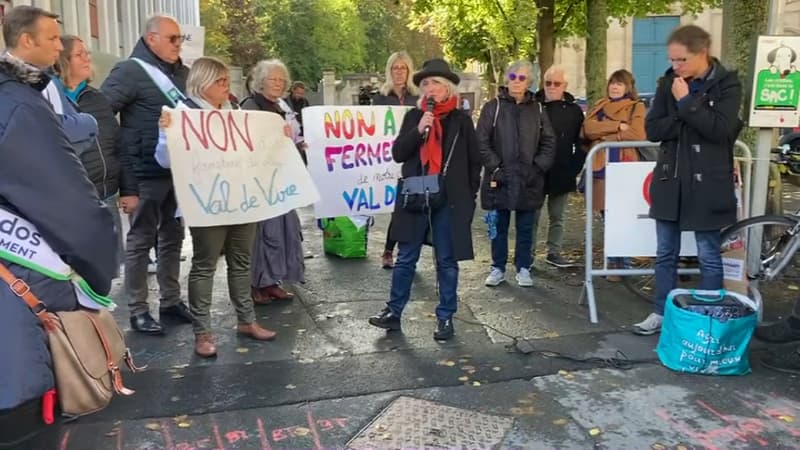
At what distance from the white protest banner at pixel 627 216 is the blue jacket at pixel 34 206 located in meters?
4.00

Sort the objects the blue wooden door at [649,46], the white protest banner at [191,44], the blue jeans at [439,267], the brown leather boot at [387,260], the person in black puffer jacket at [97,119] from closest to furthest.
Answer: the person in black puffer jacket at [97,119] → the blue jeans at [439,267] → the brown leather boot at [387,260] → the white protest banner at [191,44] → the blue wooden door at [649,46]

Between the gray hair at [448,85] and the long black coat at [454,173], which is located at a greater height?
the gray hair at [448,85]

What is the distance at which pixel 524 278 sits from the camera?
6.34m

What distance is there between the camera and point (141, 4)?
17016 mm

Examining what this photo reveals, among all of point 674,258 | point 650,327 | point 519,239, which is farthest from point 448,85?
point 650,327

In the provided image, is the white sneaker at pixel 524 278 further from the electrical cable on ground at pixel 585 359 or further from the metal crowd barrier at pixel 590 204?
the electrical cable on ground at pixel 585 359

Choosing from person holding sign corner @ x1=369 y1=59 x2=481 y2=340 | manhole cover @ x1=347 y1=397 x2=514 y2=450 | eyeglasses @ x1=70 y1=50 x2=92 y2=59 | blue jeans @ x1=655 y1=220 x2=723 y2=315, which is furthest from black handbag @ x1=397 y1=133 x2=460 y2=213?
eyeglasses @ x1=70 y1=50 x2=92 y2=59

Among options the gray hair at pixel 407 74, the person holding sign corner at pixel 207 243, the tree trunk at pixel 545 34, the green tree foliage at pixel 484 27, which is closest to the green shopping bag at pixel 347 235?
the gray hair at pixel 407 74

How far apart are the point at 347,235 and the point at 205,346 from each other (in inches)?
113

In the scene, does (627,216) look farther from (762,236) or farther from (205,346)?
(205,346)

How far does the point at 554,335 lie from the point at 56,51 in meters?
3.64

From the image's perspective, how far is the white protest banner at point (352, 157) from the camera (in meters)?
6.19

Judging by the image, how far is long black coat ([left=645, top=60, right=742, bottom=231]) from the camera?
4531 mm

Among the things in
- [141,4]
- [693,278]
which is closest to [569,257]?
[693,278]
